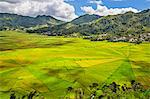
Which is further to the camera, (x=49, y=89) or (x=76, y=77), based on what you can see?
(x=76, y=77)

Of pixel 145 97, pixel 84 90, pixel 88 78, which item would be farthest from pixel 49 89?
pixel 145 97

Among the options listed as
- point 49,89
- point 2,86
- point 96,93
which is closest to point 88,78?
point 96,93

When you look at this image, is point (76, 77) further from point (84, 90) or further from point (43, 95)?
point (43, 95)

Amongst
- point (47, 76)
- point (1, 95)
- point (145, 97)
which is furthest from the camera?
point (47, 76)

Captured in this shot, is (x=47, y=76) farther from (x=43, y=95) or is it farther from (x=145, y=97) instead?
(x=145, y=97)

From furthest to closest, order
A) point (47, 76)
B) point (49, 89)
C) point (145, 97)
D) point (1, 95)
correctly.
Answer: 1. point (47, 76)
2. point (145, 97)
3. point (49, 89)
4. point (1, 95)

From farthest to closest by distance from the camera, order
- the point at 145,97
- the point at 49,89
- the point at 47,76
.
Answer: the point at 47,76 < the point at 145,97 < the point at 49,89

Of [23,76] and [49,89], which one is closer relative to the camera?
[49,89]

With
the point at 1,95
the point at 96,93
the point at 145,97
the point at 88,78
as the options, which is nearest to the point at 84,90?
the point at 96,93

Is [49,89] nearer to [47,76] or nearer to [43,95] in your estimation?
[43,95]
